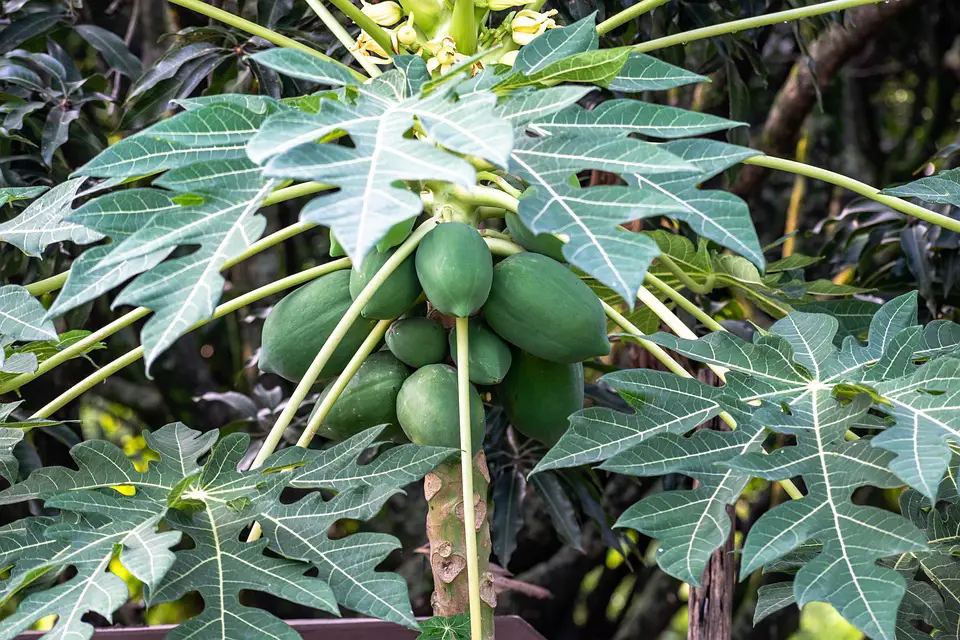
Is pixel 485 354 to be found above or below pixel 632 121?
below

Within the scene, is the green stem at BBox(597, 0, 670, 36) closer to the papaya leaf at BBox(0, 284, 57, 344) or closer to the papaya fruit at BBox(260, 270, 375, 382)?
the papaya fruit at BBox(260, 270, 375, 382)

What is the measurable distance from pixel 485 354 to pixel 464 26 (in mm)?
349

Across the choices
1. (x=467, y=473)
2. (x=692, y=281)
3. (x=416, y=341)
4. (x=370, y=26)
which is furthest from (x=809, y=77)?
(x=467, y=473)

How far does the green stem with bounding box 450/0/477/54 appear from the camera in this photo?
100 centimetres

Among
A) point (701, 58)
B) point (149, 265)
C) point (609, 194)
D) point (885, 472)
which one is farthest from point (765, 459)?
point (701, 58)

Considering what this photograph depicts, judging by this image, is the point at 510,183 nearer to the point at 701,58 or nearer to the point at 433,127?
the point at 433,127

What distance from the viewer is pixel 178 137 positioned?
2.35 ft

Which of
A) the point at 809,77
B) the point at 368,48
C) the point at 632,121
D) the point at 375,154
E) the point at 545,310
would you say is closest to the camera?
the point at 375,154

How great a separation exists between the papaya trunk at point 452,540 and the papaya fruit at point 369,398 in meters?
0.08

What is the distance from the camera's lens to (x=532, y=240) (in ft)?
3.07

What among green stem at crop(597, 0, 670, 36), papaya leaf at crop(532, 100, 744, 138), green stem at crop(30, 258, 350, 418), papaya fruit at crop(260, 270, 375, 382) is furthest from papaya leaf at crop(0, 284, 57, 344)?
green stem at crop(597, 0, 670, 36)

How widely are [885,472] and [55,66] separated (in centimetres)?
130

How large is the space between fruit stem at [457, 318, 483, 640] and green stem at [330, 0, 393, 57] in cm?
33

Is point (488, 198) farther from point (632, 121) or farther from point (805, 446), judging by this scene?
point (805, 446)
